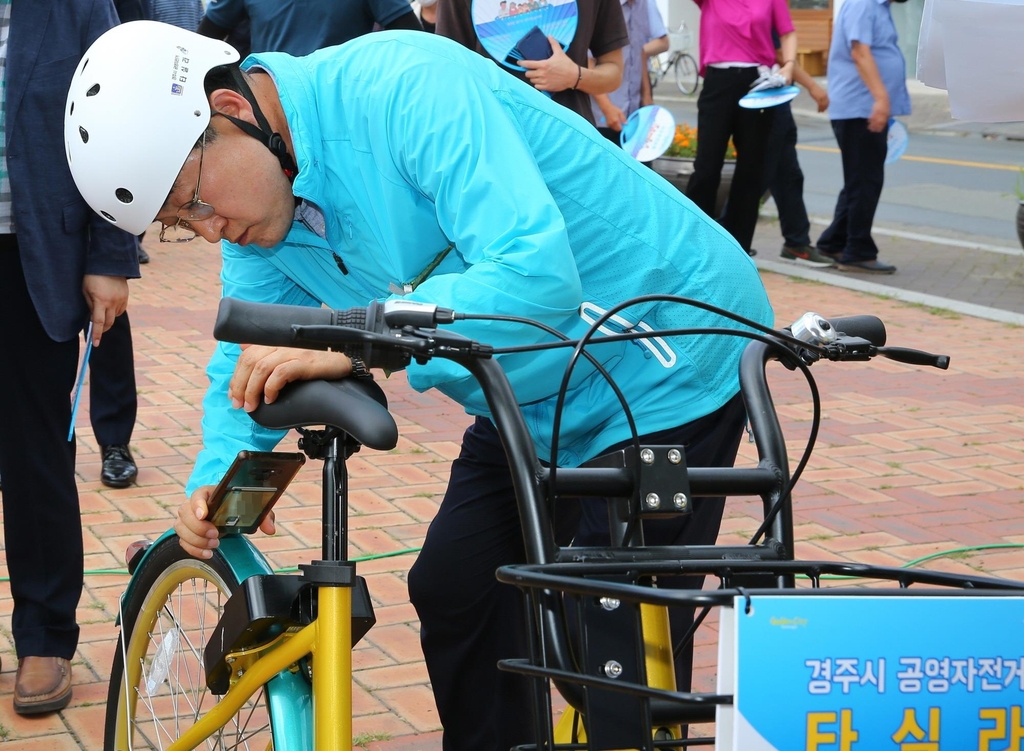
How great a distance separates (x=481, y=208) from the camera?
1.83 meters

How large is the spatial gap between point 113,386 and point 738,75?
4.97 metres

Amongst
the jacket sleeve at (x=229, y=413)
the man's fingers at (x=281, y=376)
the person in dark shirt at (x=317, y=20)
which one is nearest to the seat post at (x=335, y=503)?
the man's fingers at (x=281, y=376)

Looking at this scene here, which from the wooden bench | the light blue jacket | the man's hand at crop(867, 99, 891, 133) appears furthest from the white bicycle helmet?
the wooden bench

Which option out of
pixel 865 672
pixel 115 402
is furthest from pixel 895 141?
pixel 865 672

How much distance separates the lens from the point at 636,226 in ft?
7.26

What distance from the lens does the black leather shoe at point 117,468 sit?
4.98m

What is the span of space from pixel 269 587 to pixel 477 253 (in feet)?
1.88

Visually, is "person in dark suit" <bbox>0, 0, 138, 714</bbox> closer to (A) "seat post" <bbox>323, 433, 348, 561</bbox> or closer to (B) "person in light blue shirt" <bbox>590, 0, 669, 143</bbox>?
(A) "seat post" <bbox>323, 433, 348, 561</bbox>

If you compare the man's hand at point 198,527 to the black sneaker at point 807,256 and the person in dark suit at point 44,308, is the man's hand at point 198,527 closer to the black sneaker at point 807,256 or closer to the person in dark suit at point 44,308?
the person in dark suit at point 44,308

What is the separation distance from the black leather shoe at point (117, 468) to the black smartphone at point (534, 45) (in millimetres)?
2405

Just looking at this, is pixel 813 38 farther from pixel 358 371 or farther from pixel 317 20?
pixel 358 371

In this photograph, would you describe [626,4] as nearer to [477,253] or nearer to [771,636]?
[477,253]

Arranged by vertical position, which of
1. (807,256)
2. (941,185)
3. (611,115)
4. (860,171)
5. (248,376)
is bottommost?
(941,185)

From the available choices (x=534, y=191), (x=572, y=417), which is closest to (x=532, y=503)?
(x=534, y=191)
